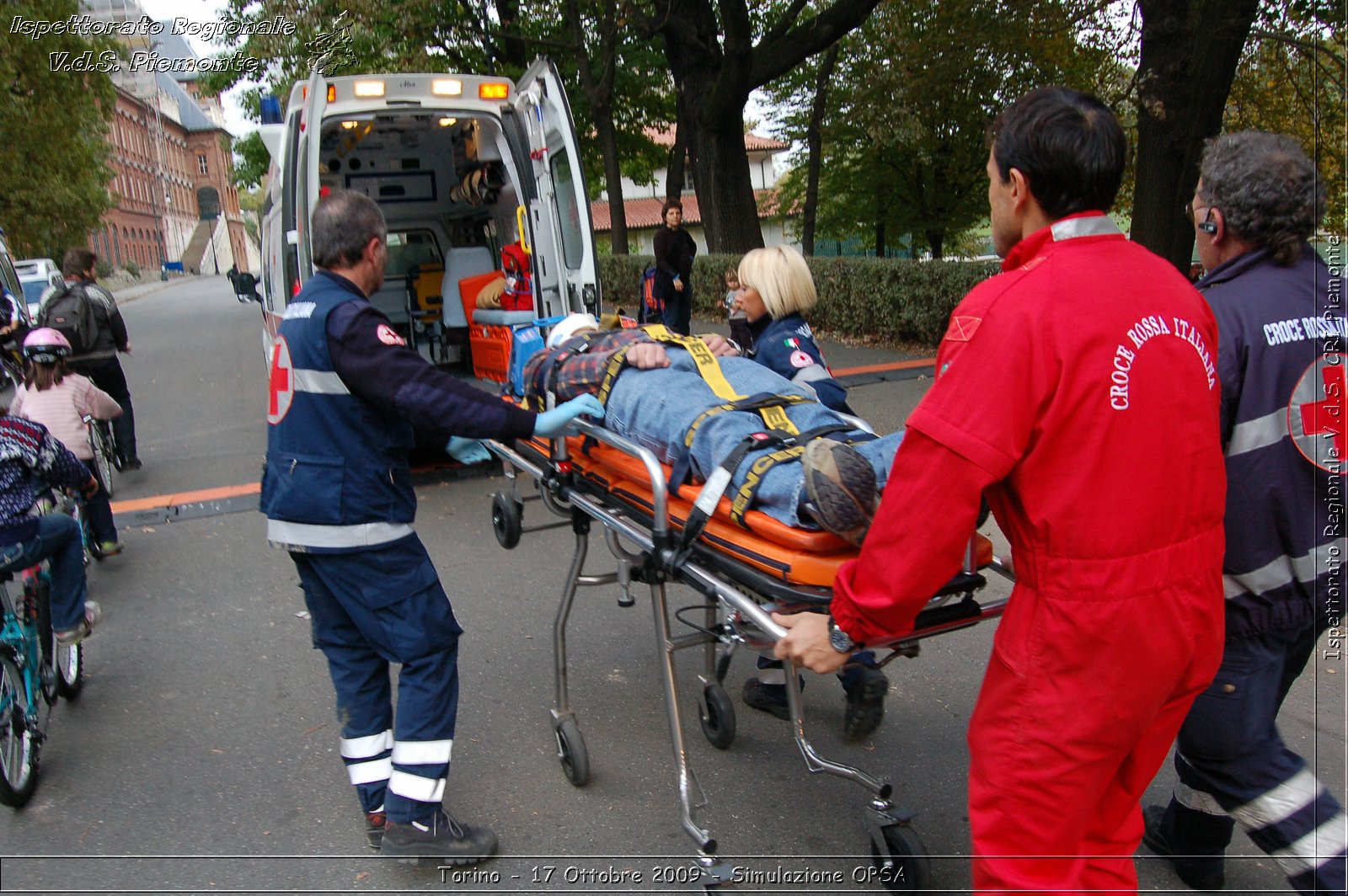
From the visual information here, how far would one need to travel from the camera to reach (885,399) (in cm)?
946

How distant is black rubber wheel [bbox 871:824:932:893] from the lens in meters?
2.73

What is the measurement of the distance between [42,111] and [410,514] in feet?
90.9

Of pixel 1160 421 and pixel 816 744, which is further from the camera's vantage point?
pixel 816 744

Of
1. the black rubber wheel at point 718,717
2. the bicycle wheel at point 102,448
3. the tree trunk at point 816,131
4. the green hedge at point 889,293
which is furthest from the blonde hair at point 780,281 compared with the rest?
the tree trunk at point 816,131

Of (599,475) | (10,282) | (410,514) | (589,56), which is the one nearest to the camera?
(410,514)

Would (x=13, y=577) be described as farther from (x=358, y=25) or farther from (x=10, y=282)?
(x=358, y=25)

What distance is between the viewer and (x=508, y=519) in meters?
3.64

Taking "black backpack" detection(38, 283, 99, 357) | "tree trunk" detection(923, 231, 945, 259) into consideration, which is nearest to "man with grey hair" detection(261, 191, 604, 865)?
"black backpack" detection(38, 283, 99, 357)

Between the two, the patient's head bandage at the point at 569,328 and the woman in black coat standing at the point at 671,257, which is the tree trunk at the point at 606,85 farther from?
the patient's head bandage at the point at 569,328

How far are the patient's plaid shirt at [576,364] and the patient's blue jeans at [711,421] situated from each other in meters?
0.17

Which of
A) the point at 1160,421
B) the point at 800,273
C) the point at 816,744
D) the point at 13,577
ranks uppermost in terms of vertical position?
the point at 800,273

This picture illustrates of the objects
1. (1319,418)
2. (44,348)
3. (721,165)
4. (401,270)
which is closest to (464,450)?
(1319,418)

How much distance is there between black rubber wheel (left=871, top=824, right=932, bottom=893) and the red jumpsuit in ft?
2.86

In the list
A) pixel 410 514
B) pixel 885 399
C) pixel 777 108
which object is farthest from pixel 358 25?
pixel 410 514
